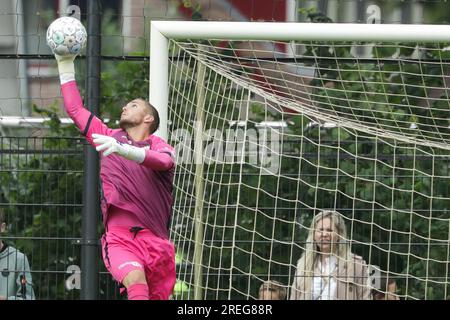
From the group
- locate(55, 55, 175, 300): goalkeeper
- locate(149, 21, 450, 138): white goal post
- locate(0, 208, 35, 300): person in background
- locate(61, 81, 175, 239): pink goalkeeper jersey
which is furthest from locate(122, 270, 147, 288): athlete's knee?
locate(0, 208, 35, 300): person in background

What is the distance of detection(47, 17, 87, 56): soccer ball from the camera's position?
955 cm

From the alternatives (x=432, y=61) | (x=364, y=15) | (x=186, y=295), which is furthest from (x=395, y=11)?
(x=186, y=295)

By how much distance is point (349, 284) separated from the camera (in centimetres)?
1101

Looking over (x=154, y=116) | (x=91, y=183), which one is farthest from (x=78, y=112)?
(x=91, y=183)

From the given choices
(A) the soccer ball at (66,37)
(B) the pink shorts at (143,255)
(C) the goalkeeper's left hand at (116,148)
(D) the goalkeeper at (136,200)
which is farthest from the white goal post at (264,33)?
(C) the goalkeeper's left hand at (116,148)

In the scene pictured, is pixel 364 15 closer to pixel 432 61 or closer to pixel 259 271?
pixel 432 61

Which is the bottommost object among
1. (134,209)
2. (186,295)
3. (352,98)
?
(186,295)

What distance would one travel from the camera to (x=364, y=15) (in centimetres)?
1252

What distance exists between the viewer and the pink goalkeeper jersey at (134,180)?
955cm

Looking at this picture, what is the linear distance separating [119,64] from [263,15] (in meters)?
1.68

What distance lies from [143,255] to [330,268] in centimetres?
202

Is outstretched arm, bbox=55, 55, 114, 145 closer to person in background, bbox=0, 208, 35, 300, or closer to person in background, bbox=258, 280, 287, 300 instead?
person in background, bbox=0, 208, 35, 300

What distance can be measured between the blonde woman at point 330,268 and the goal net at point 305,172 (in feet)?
0.46
